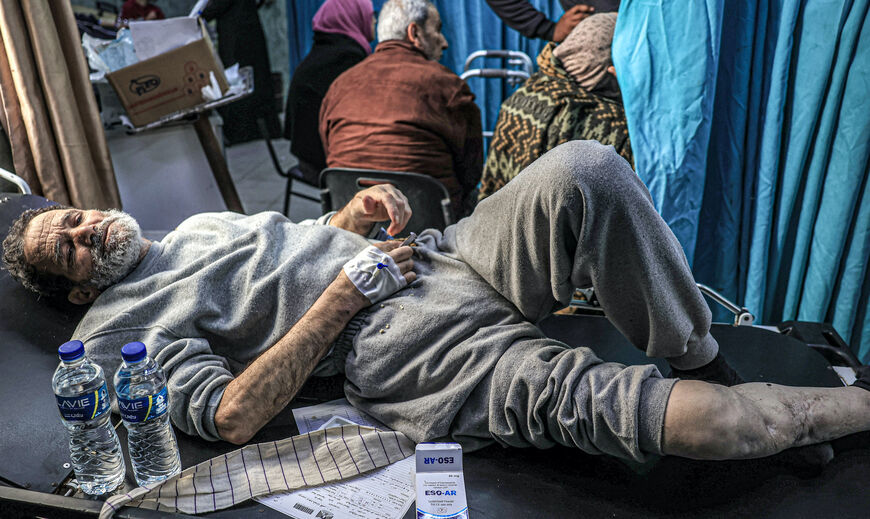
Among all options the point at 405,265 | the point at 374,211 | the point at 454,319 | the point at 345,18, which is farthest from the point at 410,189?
the point at 345,18

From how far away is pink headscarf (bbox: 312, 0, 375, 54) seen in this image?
9.39 ft

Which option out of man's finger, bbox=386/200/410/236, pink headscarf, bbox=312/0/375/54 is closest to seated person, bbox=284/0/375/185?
pink headscarf, bbox=312/0/375/54

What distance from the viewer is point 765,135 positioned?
1.66 m

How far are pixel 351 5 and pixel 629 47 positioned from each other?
1697mm

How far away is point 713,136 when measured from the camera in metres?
1.73

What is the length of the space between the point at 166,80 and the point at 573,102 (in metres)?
1.64

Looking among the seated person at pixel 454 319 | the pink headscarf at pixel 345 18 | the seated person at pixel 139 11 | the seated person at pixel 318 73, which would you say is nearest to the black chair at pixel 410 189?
the seated person at pixel 454 319

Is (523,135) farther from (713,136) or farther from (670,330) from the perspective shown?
(670,330)

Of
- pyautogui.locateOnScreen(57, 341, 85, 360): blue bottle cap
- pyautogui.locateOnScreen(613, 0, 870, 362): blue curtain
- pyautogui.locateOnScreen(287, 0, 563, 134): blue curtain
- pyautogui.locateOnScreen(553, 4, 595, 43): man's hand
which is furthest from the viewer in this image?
pyautogui.locateOnScreen(287, 0, 563, 134): blue curtain

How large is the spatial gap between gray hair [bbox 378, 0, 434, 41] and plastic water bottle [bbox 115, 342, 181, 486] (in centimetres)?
163

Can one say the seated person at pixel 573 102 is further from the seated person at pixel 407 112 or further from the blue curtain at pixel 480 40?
the blue curtain at pixel 480 40

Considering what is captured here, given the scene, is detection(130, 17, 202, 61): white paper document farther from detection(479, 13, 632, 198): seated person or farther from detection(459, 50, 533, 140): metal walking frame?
detection(479, 13, 632, 198): seated person

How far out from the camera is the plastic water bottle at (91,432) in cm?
100

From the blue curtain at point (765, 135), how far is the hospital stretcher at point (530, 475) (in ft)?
1.70
